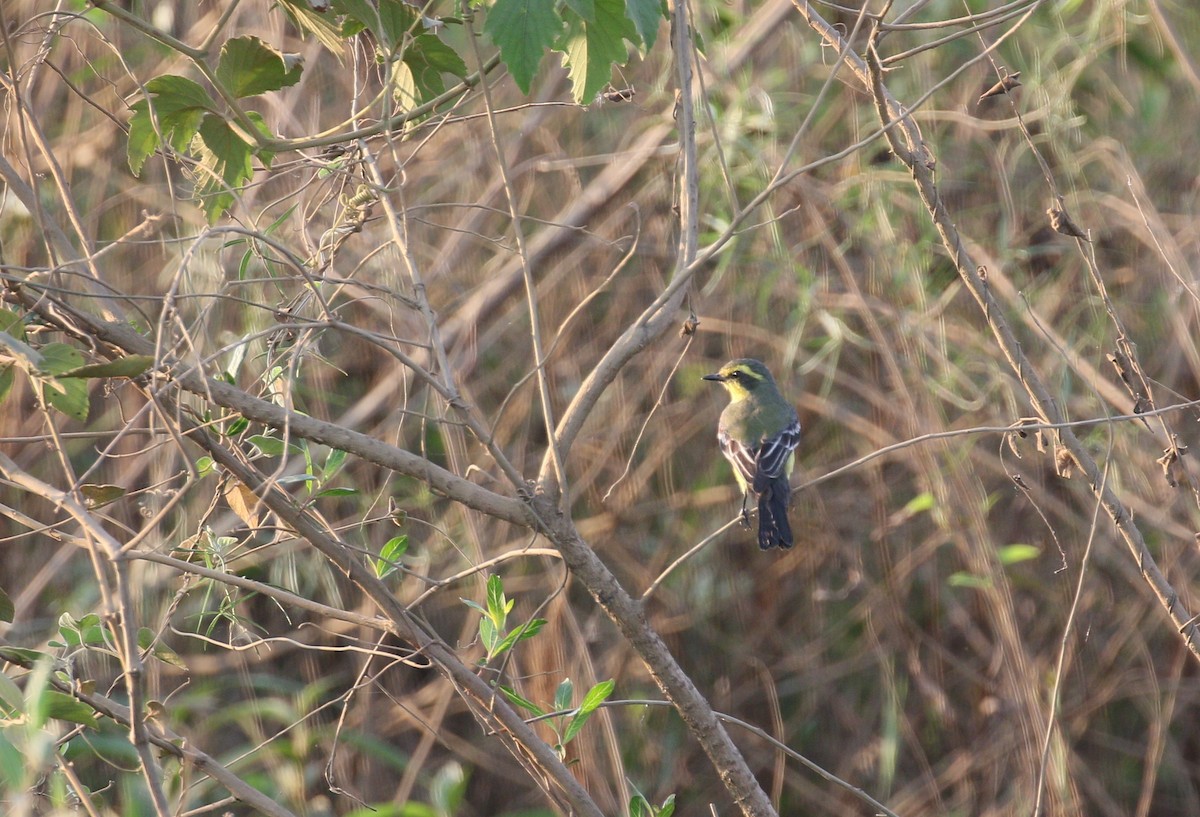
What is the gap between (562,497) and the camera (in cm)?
226

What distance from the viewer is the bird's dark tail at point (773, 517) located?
192 inches

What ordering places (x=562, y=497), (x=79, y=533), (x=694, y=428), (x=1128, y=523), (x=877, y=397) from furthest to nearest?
(x=694, y=428), (x=877, y=397), (x=79, y=533), (x=1128, y=523), (x=562, y=497)

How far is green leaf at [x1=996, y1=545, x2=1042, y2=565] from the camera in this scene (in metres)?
5.43

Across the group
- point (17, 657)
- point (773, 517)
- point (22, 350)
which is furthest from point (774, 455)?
point (22, 350)

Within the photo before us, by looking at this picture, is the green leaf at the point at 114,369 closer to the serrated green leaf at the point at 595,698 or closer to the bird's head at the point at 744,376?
the serrated green leaf at the point at 595,698

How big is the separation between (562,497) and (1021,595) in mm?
4551

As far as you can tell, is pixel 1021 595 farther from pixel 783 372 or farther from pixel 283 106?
pixel 283 106

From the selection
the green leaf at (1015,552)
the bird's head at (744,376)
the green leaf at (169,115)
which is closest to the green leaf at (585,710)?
the green leaf at (169,115)

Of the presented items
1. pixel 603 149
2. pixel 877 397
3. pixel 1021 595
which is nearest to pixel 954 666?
pixel 1021 595

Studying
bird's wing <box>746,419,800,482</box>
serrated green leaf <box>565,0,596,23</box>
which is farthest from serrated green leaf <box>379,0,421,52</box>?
bird's wing <box>746,419,800,482</box>

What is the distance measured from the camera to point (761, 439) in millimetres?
5285

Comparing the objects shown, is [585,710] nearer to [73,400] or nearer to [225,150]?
[73,400]

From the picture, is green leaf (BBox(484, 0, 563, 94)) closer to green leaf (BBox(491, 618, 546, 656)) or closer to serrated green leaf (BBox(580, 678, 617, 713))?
green leaf (BBox(491, 618, 546, 656))

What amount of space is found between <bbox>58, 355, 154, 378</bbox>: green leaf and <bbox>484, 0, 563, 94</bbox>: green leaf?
2.52 ft
